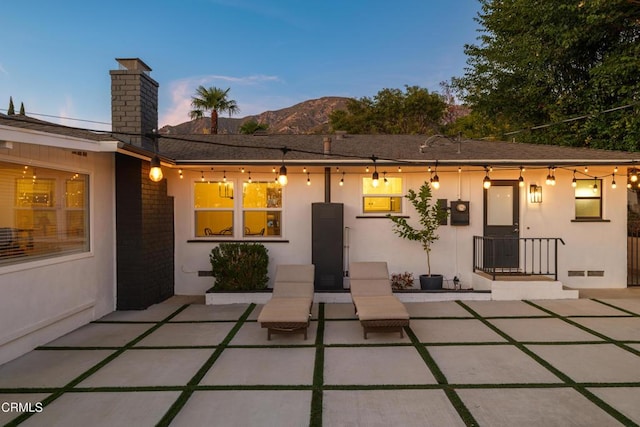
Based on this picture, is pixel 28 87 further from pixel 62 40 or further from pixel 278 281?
pixel 278 281

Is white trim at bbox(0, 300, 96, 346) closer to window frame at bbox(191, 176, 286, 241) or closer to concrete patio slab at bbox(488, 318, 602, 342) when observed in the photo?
window frame at bbox(191, 176, 286, 241)

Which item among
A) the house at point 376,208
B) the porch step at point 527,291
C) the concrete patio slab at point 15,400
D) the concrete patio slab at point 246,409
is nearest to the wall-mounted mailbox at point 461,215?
the house at point 376,208

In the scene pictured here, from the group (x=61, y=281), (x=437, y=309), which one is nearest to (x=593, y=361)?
(x=437, y=309)

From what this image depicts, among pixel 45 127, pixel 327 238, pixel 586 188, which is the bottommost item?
pixel 327 238

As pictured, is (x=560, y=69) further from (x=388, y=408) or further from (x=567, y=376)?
(x=388, y=408)

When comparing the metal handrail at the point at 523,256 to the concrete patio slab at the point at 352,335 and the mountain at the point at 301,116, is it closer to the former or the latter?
the concrete patio slab at the point at 352,335

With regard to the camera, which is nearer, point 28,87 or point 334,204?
point 334,204

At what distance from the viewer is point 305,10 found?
23.4 m

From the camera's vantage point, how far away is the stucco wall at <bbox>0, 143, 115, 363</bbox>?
511 cm

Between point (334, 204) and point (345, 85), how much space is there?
112 ft

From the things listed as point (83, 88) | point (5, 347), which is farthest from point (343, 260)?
point (83, 88)

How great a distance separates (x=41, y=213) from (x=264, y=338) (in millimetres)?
4069

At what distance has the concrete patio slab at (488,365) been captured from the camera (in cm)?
442

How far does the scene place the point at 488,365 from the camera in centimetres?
483
